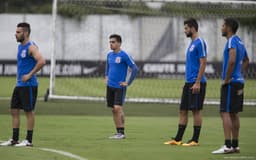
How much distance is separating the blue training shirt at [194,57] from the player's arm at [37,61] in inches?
96.8

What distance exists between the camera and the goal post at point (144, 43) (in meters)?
27.7

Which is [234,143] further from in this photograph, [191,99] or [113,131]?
[113,131]

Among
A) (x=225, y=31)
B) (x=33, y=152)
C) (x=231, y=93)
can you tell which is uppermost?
(x=225, y=31)

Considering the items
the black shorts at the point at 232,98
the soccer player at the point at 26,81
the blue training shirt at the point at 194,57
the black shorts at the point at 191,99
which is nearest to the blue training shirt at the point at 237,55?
the black shorts at the point at 232,98

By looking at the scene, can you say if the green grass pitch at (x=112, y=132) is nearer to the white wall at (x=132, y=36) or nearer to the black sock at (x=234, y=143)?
the black sock at (x=234, y=143)

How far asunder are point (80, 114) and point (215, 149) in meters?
8.41

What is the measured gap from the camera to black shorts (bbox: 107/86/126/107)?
15453 millimetres

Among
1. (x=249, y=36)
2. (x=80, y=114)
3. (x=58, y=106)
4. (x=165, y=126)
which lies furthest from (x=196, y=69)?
(x=249, y=36)

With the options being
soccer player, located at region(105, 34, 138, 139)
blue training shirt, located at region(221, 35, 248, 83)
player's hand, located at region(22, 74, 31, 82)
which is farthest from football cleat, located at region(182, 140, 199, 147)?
player's hand, located at region(22, 74, 31, 82)

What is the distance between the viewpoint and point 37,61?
1297 cm

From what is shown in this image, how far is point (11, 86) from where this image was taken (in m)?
33.6

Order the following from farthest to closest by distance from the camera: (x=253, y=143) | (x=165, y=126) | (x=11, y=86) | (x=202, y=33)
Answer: (x=11, y=86), (x=202, y=33), (x=165, y=126), (x=253, y=143)

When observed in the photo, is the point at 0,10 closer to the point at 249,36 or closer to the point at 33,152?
the point at 249,36

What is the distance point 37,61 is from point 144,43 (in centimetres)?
2191
